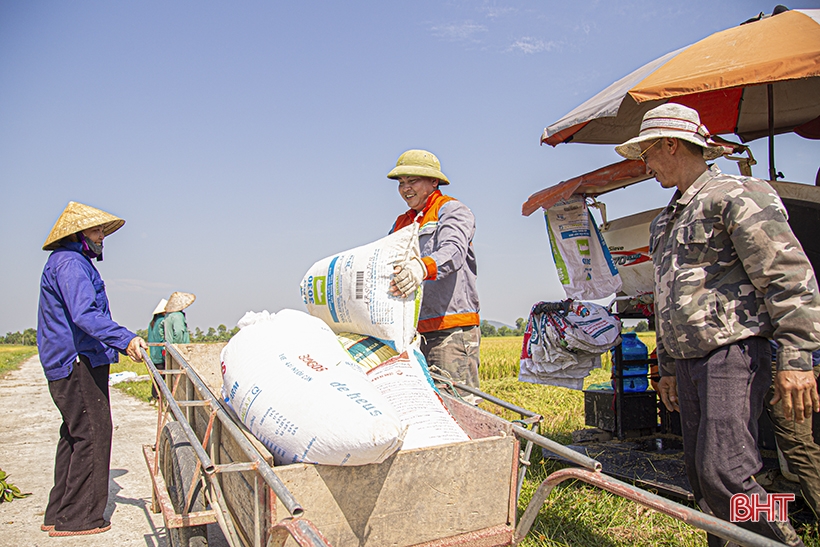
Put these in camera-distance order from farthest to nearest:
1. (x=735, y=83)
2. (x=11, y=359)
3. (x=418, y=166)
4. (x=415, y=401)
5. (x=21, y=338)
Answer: (x=21, y=338) < (x=11, y=359) < (x=418, y=166) < (x=735, y=83) < (x=415, y=401)

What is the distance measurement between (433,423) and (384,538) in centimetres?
47

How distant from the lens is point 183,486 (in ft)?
7.54

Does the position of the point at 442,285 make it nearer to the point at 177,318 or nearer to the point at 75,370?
the point at 75,370

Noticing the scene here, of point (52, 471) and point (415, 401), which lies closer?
point (415, 401)

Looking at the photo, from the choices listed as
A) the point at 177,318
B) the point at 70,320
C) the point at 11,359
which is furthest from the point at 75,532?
the point at 11,359

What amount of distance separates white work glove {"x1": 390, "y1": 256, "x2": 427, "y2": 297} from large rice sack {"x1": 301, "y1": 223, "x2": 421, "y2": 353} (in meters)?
0.02

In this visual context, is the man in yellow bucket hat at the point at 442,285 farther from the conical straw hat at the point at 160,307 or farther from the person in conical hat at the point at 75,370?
the conical straw hat at the point at 160,307

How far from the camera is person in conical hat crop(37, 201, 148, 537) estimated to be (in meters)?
3.47

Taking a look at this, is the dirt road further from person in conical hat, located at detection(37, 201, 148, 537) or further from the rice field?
the rice field

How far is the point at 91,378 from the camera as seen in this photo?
361 cm

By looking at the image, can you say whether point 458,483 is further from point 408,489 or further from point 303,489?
point 303,489

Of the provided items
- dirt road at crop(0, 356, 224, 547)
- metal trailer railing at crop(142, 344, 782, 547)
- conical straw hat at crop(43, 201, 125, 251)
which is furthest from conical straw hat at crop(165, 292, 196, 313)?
metal trailer railing at crop(142, 344, 782, 547)

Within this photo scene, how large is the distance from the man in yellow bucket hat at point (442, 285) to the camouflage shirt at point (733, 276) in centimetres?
123

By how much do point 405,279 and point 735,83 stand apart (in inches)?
83.5
